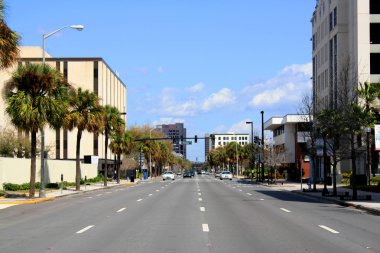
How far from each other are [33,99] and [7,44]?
26.3ft

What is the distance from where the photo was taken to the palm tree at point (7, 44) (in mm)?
25906

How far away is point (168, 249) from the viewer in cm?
1279

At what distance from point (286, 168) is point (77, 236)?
7925cm

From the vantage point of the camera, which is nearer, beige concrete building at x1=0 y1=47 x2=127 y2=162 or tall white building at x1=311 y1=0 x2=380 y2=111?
tall white building at x1=311 y1=0 x2=380 y2=111

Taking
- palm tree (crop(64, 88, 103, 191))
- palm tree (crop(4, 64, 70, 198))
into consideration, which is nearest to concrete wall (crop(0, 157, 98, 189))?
palm tree (crop(64, 88, 103, 191))

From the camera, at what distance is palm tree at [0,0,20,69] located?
25.9m

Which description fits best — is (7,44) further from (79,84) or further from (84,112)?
(79,84)

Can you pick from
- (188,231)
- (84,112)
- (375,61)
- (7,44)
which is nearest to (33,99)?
(7,44)

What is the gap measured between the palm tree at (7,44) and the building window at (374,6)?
1782 inches

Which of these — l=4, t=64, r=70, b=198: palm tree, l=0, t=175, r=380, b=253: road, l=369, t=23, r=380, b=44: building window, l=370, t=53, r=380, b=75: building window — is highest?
l=369, t=23, r=380, b=44: building window

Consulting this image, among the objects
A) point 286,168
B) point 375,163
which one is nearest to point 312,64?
point 286,168

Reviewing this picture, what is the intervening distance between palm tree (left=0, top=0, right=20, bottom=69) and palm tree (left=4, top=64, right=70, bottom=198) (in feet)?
21.3

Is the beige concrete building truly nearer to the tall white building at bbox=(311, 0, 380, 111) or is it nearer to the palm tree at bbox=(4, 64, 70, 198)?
the tall white building at bbox=(311, 0, 380, 111)

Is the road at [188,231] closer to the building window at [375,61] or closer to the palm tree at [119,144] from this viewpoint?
the building window at [375,61]
